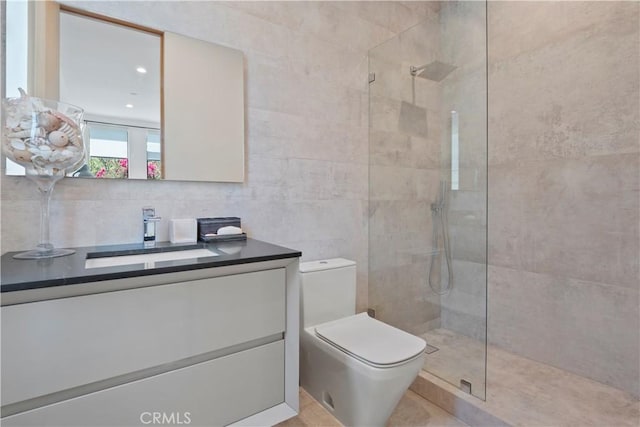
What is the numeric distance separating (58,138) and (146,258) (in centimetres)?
55

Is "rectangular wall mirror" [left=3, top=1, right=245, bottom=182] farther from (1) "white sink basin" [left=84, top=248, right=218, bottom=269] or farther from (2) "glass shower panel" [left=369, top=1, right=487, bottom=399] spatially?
(2) "glass shower panel" [left=369, top=1, right=487, bottom=399]

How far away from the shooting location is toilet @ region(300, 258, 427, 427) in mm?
1389

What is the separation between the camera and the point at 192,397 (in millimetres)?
1164

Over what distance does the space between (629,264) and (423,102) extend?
1503 mm

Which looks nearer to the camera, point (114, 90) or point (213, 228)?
point (114, 90)

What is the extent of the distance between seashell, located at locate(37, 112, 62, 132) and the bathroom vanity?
1.55ft

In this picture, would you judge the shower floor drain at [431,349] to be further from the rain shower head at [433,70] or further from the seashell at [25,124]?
the seashell at [25,124]

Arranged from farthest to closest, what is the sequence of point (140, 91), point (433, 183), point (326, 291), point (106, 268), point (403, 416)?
1. point (433, 183)
2. point (326, 291)
3. point (403, 416)
4. point (140, 91)
5. point (106, 268)

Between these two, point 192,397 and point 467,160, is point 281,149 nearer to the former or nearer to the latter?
point 467,160

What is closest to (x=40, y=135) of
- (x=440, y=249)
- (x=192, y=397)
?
(x=192, y=397)

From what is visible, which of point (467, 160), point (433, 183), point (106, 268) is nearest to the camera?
point (106, 268)

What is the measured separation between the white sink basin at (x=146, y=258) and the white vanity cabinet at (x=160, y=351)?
213 mm

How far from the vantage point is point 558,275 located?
2020mm

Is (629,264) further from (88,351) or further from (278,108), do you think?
(88,351)
